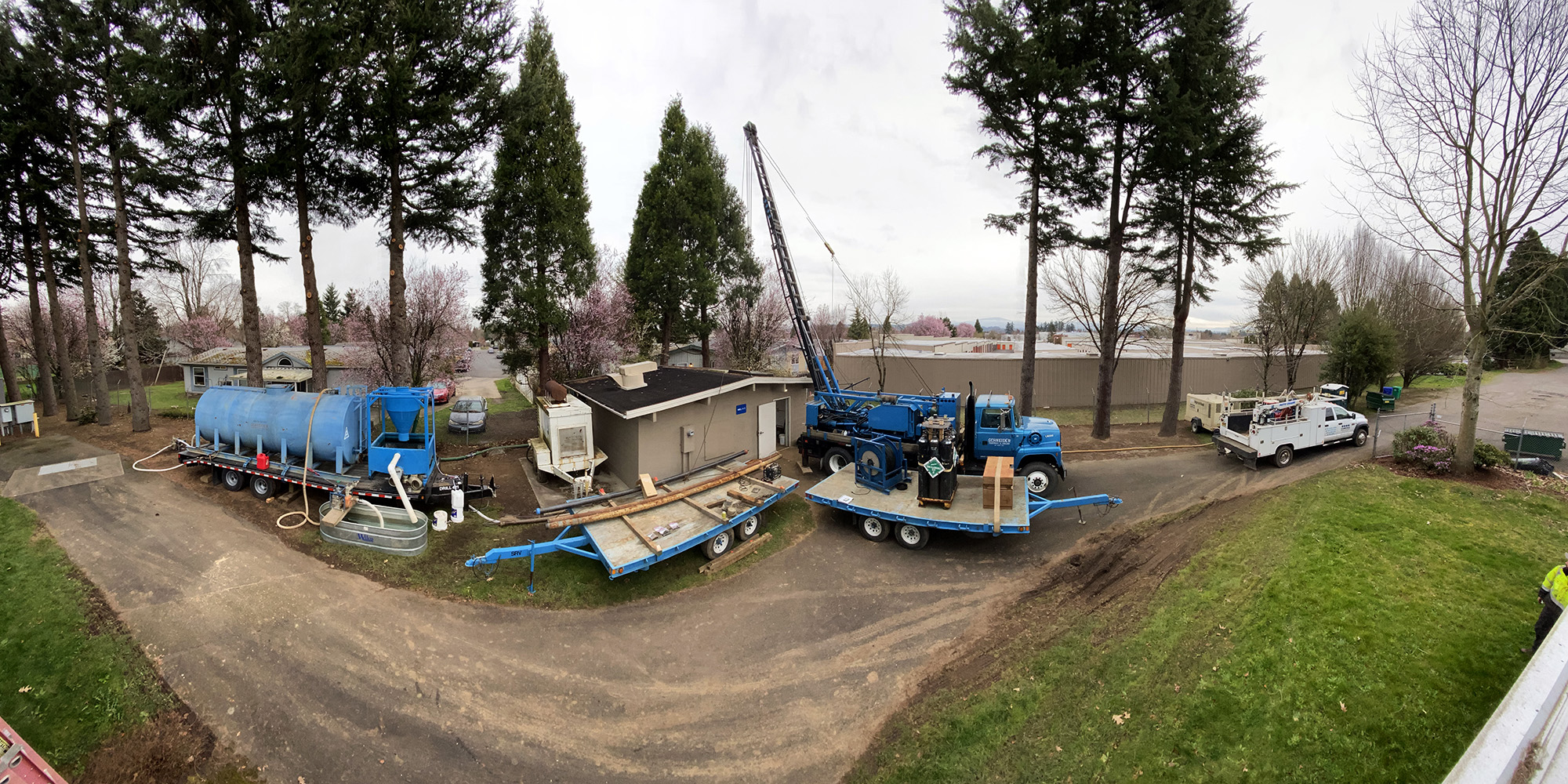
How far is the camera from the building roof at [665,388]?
1321cm

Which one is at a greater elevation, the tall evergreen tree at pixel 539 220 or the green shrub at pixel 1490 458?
the tall evergreen tree at pixel 539 220

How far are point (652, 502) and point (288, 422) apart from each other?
8712 mm

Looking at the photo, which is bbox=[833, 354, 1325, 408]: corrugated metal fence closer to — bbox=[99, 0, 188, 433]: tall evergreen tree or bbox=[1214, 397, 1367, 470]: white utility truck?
bbox=[1214, 397, 1367, 470]: white utility truck

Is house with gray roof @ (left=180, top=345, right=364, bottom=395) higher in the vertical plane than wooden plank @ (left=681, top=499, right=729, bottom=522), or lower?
higher

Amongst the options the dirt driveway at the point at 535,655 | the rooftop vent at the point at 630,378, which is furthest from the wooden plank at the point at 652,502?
the rooftop vent at the point at 630,378

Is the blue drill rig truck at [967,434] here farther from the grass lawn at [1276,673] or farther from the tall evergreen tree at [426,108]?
the tall evergreen tree at [426,108]

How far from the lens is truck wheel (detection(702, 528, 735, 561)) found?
10.8 m

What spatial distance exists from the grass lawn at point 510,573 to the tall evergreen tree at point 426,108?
8.65 meters

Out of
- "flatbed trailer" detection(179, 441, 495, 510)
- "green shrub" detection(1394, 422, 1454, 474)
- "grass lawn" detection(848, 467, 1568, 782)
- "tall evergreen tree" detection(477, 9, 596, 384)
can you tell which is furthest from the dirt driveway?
"tall evergreen tree" detection(477, 9, 596, 384)

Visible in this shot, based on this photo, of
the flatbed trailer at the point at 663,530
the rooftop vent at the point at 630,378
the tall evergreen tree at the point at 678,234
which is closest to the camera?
the flatbed trailer at the point at 663,530

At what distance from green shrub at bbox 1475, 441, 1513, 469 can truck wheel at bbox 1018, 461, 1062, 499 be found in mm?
8069

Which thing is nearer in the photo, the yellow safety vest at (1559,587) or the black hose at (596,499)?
the yellow safety vest at (1559,587)

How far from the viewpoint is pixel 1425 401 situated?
→ 25.0 m

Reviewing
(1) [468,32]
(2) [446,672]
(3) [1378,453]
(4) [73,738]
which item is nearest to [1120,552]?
(3) [1378,453]
